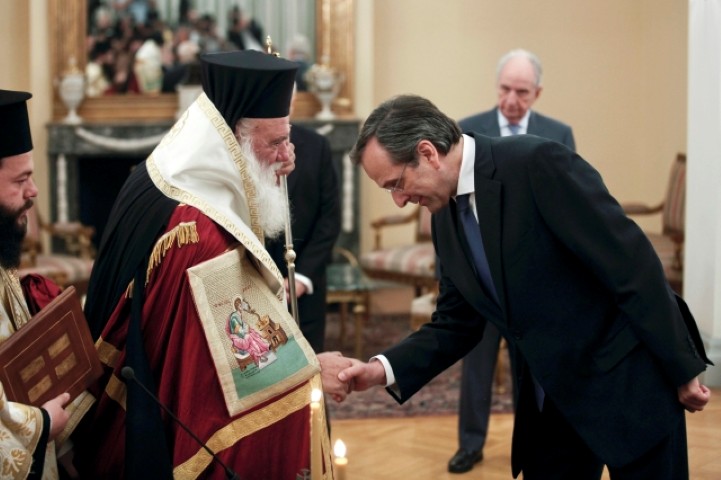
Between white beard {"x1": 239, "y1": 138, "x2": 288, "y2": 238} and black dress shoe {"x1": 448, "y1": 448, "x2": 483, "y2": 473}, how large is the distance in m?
1.97

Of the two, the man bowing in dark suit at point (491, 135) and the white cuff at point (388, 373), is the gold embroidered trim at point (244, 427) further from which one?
the man bowing in dark suit at point (491, 135)

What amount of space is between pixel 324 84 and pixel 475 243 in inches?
250

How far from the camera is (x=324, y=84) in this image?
364 inches

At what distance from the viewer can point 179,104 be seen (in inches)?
372

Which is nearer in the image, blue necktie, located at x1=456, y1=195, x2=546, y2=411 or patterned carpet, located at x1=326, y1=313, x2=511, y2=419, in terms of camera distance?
blue necktie, located at x1=456, y1=195, x2=546, y2=411

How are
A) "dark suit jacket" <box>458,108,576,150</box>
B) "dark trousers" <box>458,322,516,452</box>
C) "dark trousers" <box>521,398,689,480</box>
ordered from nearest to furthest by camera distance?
"dark trousers" <box>521,398,689,480</box>, "dark trousers" <box>458,322,516,452</box>, "dark suit jacket" <box>458,108,576,150</box>

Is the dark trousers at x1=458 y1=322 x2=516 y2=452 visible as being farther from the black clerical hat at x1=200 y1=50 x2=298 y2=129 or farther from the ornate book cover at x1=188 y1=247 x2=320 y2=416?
the black clerical hat at x1=200 y1=50 x2=298 y2=129

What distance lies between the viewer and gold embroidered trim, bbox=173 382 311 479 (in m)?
3.06

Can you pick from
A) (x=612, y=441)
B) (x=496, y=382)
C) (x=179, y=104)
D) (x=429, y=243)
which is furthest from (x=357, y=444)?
(x=179, y=104)

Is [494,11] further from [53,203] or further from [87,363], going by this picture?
[87,363]

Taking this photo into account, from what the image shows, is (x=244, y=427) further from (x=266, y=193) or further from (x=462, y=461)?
(x=462, y=461)

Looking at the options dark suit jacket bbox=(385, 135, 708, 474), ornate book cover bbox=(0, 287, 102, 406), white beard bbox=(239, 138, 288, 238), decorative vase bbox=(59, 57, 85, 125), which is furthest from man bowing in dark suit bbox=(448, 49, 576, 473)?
decorative vase bbox=(59, 57, 85, 125)

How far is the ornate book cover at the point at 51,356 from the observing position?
8.87 feet

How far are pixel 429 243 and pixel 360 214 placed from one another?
887mm
